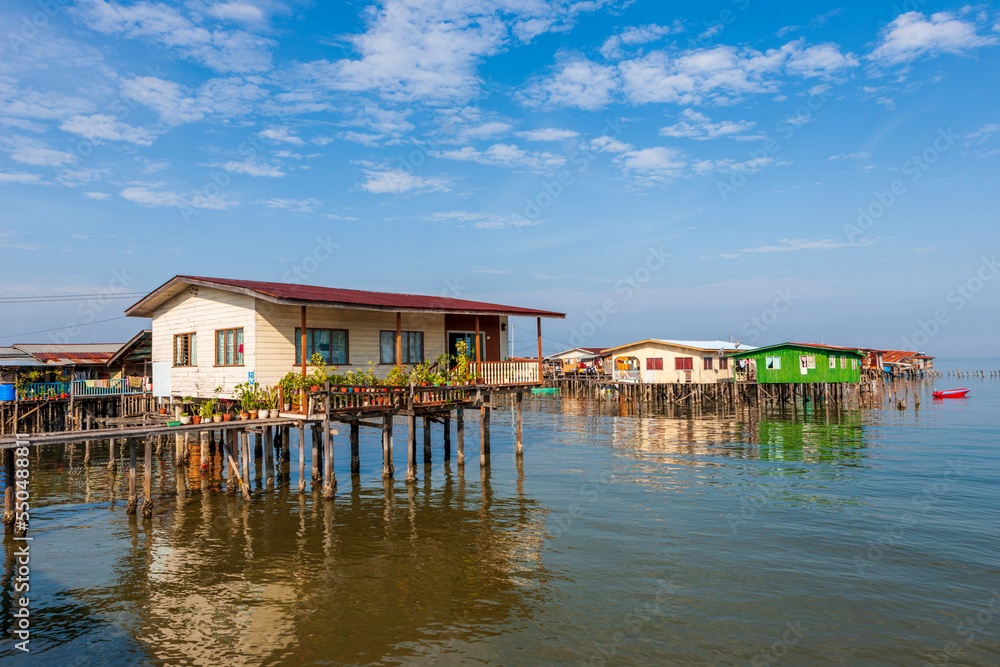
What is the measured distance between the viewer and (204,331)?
23.8 meters

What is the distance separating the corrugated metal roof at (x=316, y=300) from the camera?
65.6 ft

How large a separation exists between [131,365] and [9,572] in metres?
32.1

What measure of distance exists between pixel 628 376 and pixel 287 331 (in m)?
46.0

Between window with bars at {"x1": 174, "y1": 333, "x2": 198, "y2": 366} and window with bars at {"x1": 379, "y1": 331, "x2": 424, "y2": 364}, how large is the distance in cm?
756

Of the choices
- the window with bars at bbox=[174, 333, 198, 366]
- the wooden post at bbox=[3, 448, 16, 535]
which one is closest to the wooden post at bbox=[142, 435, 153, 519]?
the wooden post at bbox=[3, 448, 16, 535]

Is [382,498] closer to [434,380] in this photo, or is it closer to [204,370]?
[434,380]

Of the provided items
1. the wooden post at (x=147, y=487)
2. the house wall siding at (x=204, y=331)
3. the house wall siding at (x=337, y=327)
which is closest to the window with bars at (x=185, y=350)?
the house wall siding at (x=204, y=331)

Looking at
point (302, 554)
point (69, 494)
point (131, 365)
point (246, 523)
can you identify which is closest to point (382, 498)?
point (246, 523)

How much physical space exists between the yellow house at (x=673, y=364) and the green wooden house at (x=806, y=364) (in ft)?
13.0

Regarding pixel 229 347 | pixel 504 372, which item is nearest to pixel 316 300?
pixel 229 347

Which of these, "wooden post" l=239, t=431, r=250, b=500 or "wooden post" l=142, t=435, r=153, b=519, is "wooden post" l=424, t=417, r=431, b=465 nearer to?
"wooden post" l=239, t=431, r=250, b=500

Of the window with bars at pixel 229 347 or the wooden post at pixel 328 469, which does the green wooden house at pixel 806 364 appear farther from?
the window with bars at pixel 229 347

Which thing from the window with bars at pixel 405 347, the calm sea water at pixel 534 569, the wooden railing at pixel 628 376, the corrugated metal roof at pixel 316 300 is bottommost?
the calm sea water at pixel 534 569

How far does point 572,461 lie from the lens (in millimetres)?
27938
